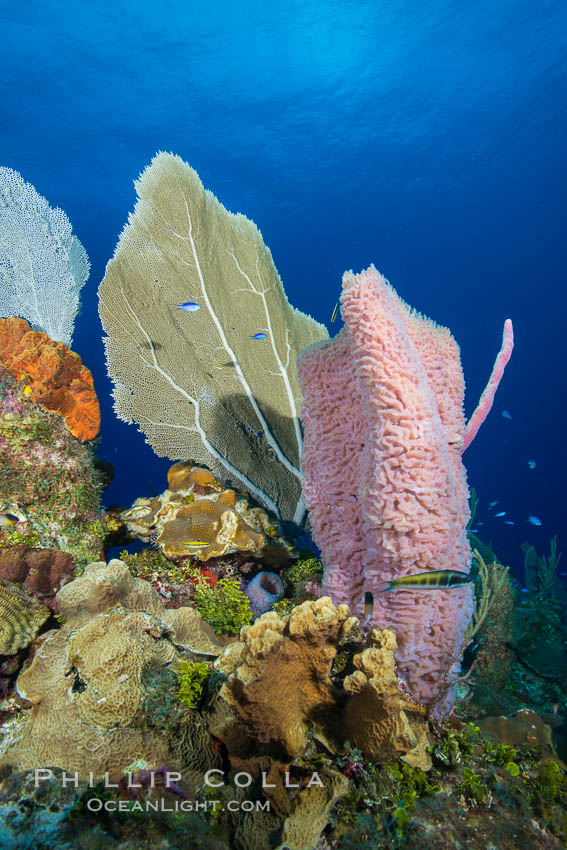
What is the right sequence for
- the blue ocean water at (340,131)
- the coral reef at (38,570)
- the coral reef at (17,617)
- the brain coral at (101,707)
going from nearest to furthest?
the brain coral at (101,707), the coral reef at (17,617), the coral reef at (38,570), the blue ocean water at (340,131)

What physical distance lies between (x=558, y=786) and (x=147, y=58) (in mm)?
30426

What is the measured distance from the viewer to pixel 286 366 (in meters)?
5.04

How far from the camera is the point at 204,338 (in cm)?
491

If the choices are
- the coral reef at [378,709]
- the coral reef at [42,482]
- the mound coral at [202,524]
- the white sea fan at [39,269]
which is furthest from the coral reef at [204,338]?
the coral reef at [378,709]

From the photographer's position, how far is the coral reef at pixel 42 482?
12.2ft

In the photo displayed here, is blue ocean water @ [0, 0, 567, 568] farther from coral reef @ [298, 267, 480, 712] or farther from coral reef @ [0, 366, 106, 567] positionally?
coral reef @ [0, 366, 106, 567]

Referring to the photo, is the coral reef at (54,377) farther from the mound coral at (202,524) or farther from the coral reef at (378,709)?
the coral reef at (378,709)

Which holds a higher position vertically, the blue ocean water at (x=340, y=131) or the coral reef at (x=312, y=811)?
the blue ocean water at (x=340, y=131)

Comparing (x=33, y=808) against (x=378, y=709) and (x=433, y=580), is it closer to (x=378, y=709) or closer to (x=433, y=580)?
(x=378, y=709)

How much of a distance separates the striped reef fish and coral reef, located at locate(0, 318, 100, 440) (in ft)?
14.2

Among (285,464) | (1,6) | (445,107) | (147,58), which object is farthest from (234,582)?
(445,107)

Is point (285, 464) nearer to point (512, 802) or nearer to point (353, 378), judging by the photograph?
point (353, 378)

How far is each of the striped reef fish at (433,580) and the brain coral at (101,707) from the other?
136 cm

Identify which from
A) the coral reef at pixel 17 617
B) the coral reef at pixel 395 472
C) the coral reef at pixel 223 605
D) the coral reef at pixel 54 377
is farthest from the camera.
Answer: the coral reef at pixel 54 377
